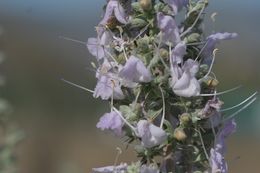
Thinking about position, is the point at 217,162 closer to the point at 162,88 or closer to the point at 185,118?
the point at 185,118

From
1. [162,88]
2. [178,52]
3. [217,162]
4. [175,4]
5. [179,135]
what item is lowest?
[217,162]

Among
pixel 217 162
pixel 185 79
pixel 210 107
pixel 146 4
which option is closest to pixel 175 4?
pixel 146 4

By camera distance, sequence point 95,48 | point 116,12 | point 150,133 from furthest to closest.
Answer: point 95,48, point 116,12, point 150,133

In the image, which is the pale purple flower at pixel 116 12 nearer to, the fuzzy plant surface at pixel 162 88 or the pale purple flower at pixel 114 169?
the fuzzy plant surface at pixel 162 88

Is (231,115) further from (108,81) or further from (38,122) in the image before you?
(38,122)

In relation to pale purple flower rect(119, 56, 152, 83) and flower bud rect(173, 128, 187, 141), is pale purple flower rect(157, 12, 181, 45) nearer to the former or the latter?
pale purple flower rect(119, 56, 152, 83)

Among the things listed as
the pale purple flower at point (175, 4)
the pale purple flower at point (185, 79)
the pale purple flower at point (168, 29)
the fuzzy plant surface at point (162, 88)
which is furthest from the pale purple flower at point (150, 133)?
the pale purple flower at point (175, 4)
